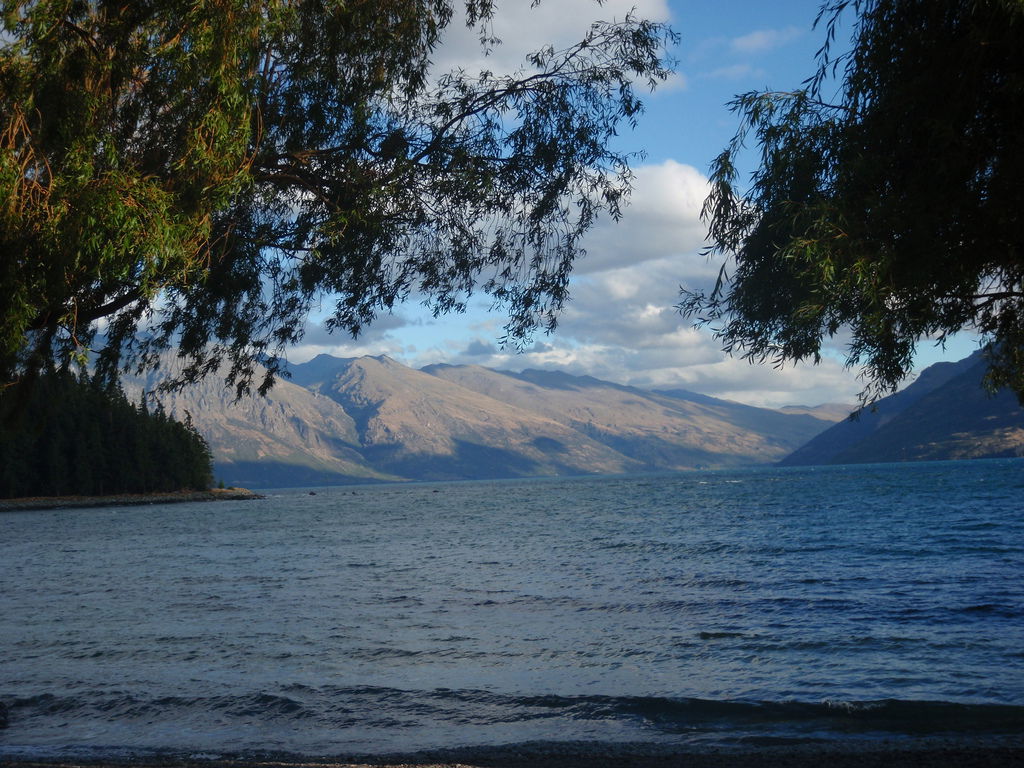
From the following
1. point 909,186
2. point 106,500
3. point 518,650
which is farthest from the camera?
point 106,500

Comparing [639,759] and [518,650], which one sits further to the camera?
[518,650]

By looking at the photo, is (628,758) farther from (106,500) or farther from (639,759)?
(106,500)

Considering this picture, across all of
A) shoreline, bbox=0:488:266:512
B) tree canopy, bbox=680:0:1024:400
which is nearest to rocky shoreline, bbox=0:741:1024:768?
tree canopy, bbox=680:0:1024:400

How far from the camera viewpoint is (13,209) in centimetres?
762

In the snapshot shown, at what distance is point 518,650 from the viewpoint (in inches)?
656

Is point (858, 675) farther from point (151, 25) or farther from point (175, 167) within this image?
point (151, 25)

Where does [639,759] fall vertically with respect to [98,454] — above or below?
below

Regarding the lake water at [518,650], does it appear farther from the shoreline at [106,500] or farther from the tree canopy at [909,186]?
the shoreline at [106,500]

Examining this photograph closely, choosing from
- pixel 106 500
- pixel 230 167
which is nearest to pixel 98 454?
pixel 106 500

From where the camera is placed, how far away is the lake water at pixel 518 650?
11.5 metres

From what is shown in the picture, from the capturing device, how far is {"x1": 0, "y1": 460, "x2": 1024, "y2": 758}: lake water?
11.5m

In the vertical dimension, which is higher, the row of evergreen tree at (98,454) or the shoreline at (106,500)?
the row of evergreen tree at (98,454)

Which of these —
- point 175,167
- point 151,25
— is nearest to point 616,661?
point 175,167

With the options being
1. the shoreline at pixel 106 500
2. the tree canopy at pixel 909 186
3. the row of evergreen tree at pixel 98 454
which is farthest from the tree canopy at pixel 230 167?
the shoreline at pixel 106 500
